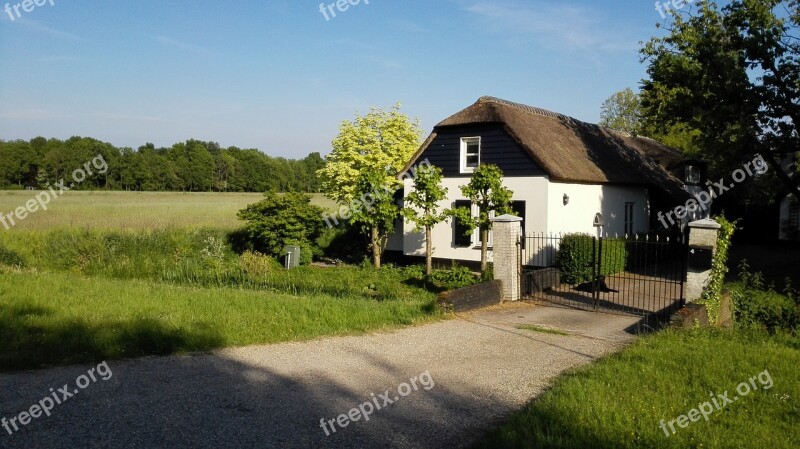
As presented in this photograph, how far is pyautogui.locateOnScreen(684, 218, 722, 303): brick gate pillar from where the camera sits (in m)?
10.7

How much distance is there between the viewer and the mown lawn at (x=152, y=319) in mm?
8281

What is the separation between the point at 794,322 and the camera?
10.6 m

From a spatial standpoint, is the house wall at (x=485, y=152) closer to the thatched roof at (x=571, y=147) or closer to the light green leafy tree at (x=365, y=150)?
the thatched roof at (x=571, y=147)

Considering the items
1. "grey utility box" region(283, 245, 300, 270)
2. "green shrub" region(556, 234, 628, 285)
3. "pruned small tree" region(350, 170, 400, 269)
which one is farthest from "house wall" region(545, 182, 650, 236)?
"grey utility box" region(283, 245, 300, 270)

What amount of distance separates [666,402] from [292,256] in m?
17.2

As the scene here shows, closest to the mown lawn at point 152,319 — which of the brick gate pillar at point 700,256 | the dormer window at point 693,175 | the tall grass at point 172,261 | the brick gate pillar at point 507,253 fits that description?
the brick gate pillar at point 507,253

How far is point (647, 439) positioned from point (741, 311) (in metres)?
7.68

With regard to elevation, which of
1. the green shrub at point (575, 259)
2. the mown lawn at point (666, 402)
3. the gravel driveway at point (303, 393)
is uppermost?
the green shrub at point (575, 259)

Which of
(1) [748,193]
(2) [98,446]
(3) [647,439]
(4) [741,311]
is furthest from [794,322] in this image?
(2) [98,446]

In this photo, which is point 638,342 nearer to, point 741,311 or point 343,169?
point 741,311

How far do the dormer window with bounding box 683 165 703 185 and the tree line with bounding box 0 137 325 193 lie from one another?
79.5 ft

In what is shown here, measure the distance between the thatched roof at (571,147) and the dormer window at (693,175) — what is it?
0.71 metres

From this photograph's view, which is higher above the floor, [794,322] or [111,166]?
[111,166]

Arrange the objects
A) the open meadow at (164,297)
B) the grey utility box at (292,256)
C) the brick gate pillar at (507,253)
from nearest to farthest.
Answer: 1. the open meadow at (164,297)
2. the brick gate pillar at (507,253)
3. the grey utility box at (292,256)
